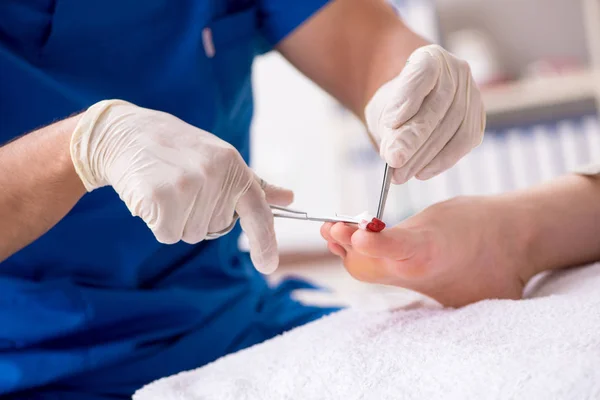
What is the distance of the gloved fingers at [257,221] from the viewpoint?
2.35ft

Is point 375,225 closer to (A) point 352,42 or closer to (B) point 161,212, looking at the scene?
(B) point 161,212

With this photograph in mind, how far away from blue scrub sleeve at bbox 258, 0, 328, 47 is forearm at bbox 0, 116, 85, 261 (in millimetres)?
450

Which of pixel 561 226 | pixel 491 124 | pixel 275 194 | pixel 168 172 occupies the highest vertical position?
pixel 168 172

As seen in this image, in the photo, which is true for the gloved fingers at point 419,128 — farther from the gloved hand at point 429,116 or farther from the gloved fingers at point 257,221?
the gloved fingers at point 257,221

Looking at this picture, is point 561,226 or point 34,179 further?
point 561,226

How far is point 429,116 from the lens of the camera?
0.77 meters

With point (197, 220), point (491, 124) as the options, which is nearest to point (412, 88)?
point (197, 220)

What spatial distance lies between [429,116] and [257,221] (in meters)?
0.24

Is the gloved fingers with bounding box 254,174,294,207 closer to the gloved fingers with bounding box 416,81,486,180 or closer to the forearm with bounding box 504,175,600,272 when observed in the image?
the gloved fingers with bounding box 416,81,486,180

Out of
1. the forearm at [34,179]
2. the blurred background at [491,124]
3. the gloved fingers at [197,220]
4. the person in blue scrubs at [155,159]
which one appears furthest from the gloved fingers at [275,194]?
the blurred background at [491,124]

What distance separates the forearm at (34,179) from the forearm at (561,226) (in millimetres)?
587

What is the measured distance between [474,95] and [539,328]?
1.11ft

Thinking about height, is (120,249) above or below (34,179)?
below

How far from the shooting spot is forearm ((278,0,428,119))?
1020 mm
